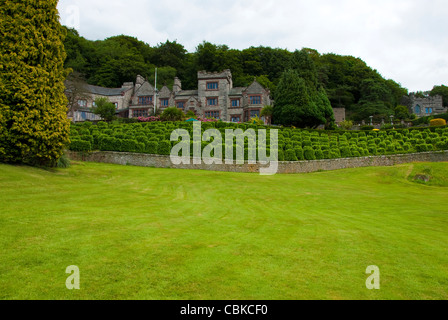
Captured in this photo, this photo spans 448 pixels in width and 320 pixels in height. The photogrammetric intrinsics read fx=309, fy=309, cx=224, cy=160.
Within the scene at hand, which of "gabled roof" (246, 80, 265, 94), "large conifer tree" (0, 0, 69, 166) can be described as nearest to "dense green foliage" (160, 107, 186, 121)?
"gabled roof" (246, 80, 265, 94)

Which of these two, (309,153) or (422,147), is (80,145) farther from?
(422,147)

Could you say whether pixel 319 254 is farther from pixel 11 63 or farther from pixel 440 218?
pixel 11 63

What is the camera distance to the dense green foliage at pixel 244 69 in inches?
3329

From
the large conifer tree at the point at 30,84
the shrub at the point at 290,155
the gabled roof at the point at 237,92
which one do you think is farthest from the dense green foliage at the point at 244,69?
the large conifer tree at the point at 30,84

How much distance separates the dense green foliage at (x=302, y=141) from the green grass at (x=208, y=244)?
13503mm

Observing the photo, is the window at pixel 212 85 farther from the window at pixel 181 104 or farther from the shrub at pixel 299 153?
the shrub at pixel 299 153

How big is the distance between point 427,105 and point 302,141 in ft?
245

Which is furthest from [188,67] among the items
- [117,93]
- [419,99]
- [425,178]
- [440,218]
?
[440,218]

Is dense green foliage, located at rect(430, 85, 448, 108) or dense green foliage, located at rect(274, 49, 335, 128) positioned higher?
dense green foliage, located at rect(430, 85, 448, 108)

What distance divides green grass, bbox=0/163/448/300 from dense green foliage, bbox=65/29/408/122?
71.9 metres

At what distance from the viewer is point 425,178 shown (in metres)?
23.1

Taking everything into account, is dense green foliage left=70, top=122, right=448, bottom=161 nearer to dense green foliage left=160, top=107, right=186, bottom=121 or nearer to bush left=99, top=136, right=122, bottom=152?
bush left=99, top=136, right=122, bottom=152

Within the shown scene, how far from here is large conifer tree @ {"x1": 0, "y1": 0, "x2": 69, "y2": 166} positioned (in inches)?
628

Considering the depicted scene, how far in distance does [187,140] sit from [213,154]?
3.20m
